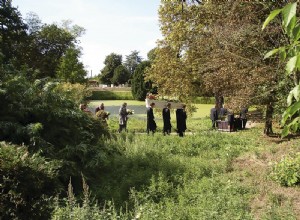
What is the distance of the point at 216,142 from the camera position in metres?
13.3

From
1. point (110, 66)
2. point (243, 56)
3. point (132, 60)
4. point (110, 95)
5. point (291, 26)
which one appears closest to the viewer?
point (291, 26)

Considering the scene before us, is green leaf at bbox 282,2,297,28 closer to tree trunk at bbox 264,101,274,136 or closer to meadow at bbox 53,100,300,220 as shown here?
meadow at bbox 53,100,300,220

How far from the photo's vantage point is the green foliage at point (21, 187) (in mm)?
4508

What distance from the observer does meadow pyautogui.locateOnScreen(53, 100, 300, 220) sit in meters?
5.96

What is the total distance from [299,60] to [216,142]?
1191 cm

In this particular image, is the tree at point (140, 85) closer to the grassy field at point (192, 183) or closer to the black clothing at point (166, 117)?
the black clothing at point (166, 117)

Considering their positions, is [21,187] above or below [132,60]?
below

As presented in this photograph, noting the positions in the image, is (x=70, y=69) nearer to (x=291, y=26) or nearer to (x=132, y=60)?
(x=291, y=26)

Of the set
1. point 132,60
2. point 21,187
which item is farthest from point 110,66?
point 21,187

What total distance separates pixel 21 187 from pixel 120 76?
91.7 m

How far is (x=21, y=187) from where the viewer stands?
183 inches

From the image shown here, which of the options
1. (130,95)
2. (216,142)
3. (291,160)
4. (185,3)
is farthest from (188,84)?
(130,95)

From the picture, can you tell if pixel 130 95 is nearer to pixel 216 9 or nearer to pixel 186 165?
pixel 216 9

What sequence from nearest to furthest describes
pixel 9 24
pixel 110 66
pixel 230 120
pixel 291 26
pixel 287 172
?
pixel 291 26 → pixel 287 172 → pixel 230 120 → pixel 9 24 → pixel 110 66
